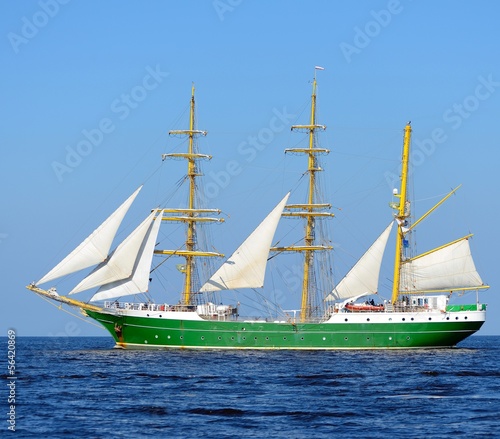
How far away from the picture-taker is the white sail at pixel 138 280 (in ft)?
215

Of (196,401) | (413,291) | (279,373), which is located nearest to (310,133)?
(413,291)

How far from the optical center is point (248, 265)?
2680 inches

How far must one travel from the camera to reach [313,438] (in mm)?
31750

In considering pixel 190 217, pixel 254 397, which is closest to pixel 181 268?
pixel 190 217

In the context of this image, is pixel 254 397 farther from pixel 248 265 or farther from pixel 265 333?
pixel 248 265

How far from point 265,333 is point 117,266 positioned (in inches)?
440

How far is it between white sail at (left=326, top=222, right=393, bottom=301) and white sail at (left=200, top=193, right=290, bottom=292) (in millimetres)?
5639

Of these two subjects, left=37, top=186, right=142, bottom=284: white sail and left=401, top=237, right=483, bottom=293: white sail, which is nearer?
left=37, top=186, right=142, bottom=284: white sail

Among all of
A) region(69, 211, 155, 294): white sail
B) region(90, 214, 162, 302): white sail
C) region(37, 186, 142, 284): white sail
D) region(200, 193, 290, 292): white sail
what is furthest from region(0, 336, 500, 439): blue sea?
region(200, 193, 290, 292): white sail

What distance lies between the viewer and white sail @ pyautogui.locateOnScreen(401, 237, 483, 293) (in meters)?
68.3

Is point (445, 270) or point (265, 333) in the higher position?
point (445, 270)

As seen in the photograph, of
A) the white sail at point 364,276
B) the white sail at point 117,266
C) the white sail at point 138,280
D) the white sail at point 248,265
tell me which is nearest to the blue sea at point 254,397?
the white sail at point 138,280

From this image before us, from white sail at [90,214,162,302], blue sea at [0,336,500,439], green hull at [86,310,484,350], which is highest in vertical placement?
white sail at [90,214,162,302]

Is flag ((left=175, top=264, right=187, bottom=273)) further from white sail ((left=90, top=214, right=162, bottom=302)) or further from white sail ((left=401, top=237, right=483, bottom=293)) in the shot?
white sail ((left=401, top=237, right=483, bottom=293))
